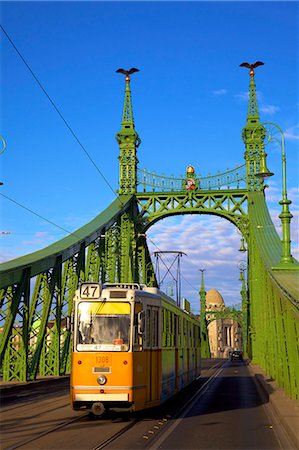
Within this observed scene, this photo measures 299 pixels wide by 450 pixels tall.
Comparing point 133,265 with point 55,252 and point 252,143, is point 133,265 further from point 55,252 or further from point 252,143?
point 55,252

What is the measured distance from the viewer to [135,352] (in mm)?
13875

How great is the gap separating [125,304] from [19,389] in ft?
33.7

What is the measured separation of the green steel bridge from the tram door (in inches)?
132

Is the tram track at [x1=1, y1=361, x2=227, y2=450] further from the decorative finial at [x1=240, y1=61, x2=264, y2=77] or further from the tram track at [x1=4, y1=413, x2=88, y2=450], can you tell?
the decorative finial at [x1=240, y1=61, x2=264, y2=77]

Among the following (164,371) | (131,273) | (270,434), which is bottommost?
(270,434)

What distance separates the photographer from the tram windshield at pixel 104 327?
1388 cm

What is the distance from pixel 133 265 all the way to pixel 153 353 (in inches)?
1476

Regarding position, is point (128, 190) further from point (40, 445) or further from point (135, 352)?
point (40, 445)

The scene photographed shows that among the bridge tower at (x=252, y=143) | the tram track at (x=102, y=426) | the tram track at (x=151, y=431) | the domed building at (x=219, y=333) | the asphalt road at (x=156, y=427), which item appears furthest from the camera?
the domed building at (x=219, y=333)

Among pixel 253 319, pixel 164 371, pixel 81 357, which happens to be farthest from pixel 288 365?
pixel 253 319

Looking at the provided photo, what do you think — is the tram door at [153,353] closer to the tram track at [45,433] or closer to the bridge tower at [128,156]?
the tram track at [45,433]

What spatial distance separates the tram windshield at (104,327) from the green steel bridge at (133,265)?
3927 millimetres

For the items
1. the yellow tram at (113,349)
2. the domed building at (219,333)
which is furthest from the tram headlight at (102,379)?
the domed building at (219,333)

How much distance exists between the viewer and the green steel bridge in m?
21.8
